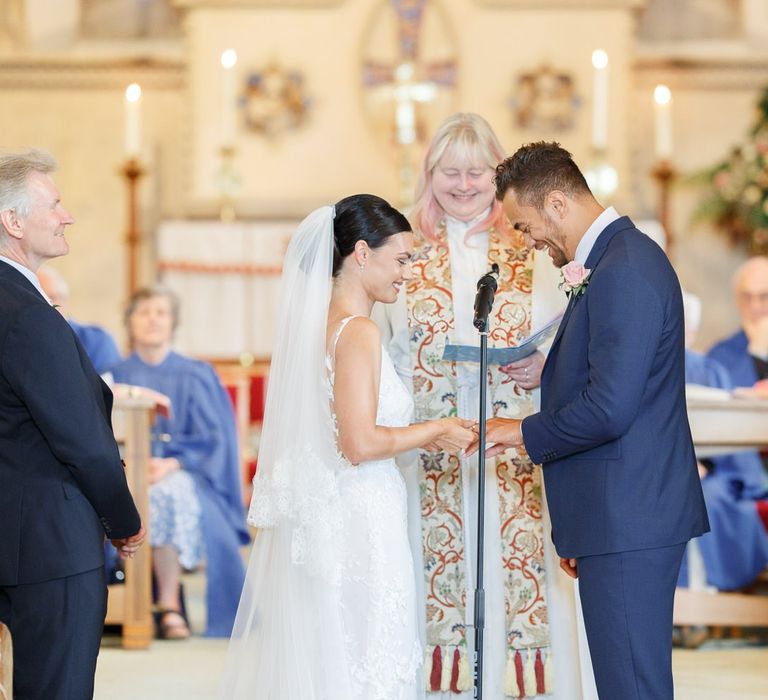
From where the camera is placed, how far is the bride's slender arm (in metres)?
3.68

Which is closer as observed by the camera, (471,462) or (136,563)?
(471,462)

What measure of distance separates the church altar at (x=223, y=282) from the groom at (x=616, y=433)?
543cm

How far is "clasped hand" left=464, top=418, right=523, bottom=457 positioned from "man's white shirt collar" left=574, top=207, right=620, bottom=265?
526mm

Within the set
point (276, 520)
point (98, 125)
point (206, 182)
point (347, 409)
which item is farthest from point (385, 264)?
point (98, 125)

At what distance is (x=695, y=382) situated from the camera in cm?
729

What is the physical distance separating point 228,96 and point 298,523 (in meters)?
5.68

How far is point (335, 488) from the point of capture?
150 inches

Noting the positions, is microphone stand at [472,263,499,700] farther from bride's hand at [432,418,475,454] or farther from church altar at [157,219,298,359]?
church altar at [157,219,298,359]

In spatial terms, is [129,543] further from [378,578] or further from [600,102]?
[600,102]

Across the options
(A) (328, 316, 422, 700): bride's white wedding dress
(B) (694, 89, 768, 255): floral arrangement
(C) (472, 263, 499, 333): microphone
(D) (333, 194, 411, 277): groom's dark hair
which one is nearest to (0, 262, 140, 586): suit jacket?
(A) (328, 316, 422, 700): bride's white wedding dress

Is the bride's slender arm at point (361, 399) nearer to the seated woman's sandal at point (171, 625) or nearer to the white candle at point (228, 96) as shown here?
the seated woman's sandal at point (171, 625)

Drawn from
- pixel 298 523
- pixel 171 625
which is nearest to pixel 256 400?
pixel 171 625

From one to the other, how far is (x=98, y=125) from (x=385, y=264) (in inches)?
259

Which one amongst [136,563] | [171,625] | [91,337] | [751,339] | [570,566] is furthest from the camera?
[751,339]
